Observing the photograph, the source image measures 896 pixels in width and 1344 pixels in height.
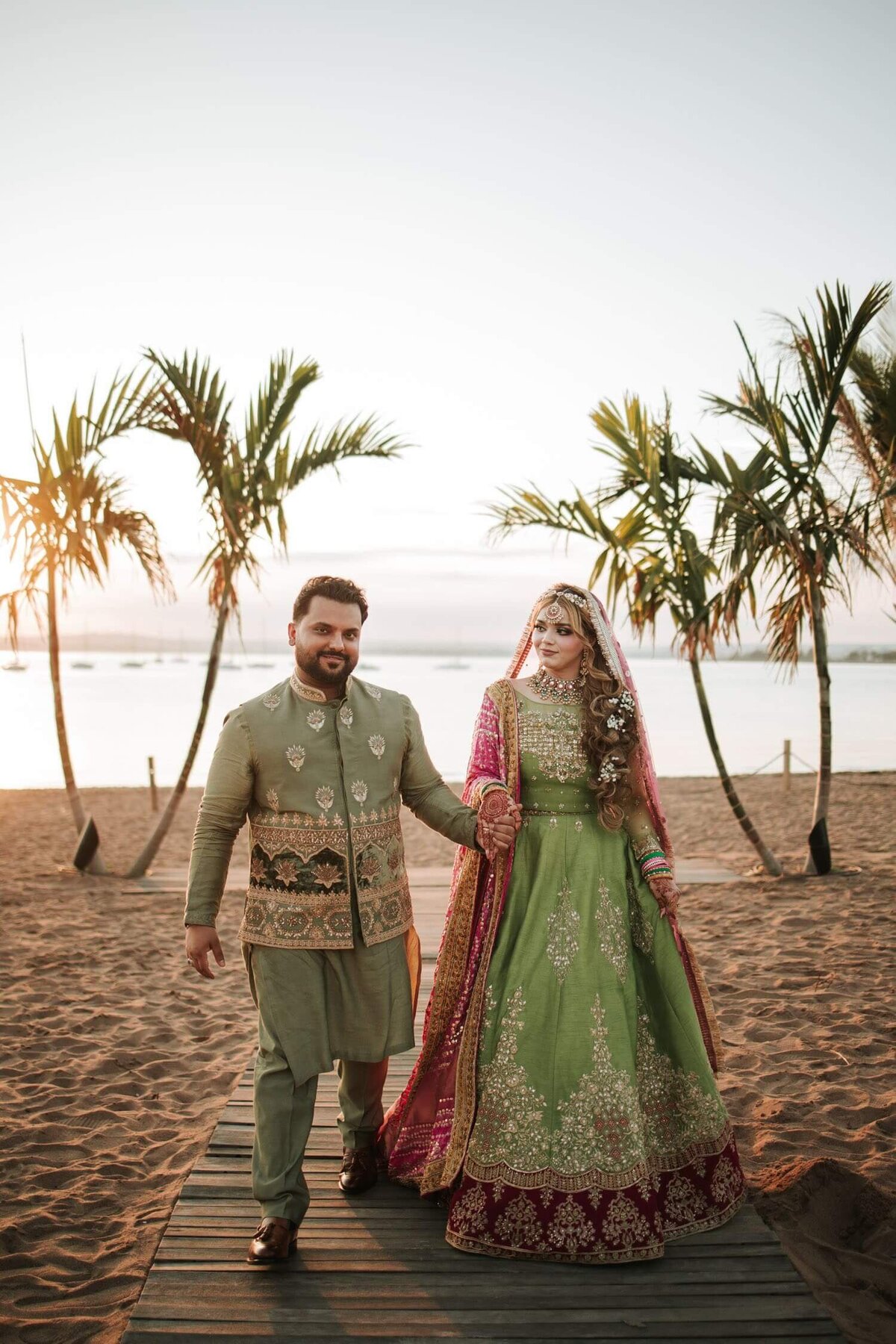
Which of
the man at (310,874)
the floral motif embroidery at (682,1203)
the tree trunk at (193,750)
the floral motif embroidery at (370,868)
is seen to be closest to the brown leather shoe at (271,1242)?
the man at (310,874)

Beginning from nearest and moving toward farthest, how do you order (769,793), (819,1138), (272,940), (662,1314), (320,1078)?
(662,1314) < (272,940) < (819,1138) < (320,1078) < (769,793)

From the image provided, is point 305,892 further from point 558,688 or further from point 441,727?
point 441,727

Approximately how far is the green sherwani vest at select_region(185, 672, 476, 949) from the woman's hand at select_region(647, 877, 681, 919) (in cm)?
53

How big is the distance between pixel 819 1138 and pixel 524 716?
171cm

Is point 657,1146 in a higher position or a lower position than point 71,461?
lower

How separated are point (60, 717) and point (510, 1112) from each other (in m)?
6.69

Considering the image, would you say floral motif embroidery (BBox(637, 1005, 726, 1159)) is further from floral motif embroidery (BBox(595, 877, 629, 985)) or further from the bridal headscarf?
the bridal headscarf

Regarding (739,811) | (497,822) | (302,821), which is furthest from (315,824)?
(739,811)

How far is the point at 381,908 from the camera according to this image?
8.47ft

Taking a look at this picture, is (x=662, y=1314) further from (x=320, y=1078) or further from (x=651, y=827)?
(x=320, y=1078)

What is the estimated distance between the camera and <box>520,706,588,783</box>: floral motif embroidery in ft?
8.89

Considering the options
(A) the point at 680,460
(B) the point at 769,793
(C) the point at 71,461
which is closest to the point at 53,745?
(B) the point at 769,793

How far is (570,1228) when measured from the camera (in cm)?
234

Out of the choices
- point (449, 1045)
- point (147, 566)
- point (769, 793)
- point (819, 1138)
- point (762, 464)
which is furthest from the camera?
point (769, 793)
